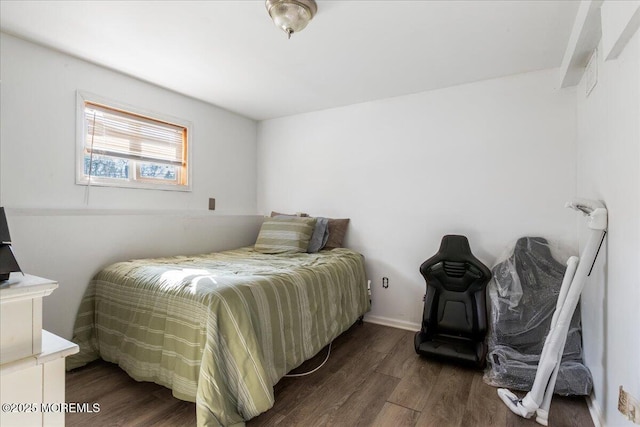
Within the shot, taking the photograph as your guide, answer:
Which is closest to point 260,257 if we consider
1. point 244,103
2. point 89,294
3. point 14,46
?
point 89,294

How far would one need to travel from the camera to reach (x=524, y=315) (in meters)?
2.16

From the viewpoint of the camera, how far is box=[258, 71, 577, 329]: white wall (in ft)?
8.00

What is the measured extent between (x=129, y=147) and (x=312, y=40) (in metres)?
1.81

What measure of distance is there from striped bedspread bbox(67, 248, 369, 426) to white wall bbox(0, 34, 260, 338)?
0.24 metres

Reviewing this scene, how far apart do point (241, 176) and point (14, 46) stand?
210 cm

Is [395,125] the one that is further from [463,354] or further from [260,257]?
[463,354]

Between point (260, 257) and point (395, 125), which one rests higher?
point (395, 125)

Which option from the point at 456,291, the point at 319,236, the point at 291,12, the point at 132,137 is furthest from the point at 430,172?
the point at 132,137

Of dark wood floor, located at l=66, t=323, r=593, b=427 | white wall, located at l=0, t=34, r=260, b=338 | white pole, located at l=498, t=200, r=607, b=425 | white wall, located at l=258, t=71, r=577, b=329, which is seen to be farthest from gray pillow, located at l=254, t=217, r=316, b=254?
white pole, located at l=498, t=200, r=607, b=425

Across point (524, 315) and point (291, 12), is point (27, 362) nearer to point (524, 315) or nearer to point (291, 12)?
point (291, 12)

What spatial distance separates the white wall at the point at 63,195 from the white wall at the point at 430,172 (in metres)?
1.38

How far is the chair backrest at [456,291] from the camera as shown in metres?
2.34

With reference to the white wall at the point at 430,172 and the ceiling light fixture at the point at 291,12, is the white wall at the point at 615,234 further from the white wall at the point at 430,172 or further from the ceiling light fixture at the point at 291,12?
the ceiling light fixture at the point at 291,12

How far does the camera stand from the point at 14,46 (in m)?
2.04
